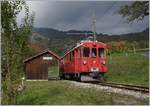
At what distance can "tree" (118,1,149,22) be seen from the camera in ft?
100

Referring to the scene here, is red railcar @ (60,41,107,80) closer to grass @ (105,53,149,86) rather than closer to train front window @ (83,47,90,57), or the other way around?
train front window @ (83,47,90,57)

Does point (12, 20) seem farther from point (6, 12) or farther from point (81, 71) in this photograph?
point (81, 71)

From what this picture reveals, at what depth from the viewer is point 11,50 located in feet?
33.7

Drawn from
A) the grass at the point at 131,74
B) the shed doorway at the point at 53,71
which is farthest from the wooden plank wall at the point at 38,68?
the grass at the point at 131,74

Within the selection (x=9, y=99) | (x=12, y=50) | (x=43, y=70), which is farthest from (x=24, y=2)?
(x=43, y=70)

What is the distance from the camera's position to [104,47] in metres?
26.0

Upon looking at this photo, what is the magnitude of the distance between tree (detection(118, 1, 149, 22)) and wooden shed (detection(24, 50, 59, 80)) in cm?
1069

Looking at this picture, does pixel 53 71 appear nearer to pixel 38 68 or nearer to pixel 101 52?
pixel 38 68

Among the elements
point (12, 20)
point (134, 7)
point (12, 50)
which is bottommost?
point (12, 50)

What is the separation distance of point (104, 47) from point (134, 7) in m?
6.95

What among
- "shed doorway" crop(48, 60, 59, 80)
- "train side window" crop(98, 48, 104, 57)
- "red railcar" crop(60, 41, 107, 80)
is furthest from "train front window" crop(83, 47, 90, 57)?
"shed doorway" crop(48, 60, 59, 80)

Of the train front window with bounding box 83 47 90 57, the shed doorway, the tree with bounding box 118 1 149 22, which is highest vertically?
the tree with bounding box 118 1 149 22

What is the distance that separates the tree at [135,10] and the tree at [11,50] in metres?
21.0

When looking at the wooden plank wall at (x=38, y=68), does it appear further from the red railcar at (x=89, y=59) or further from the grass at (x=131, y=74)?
the red railcar at (x=89, y=59)
